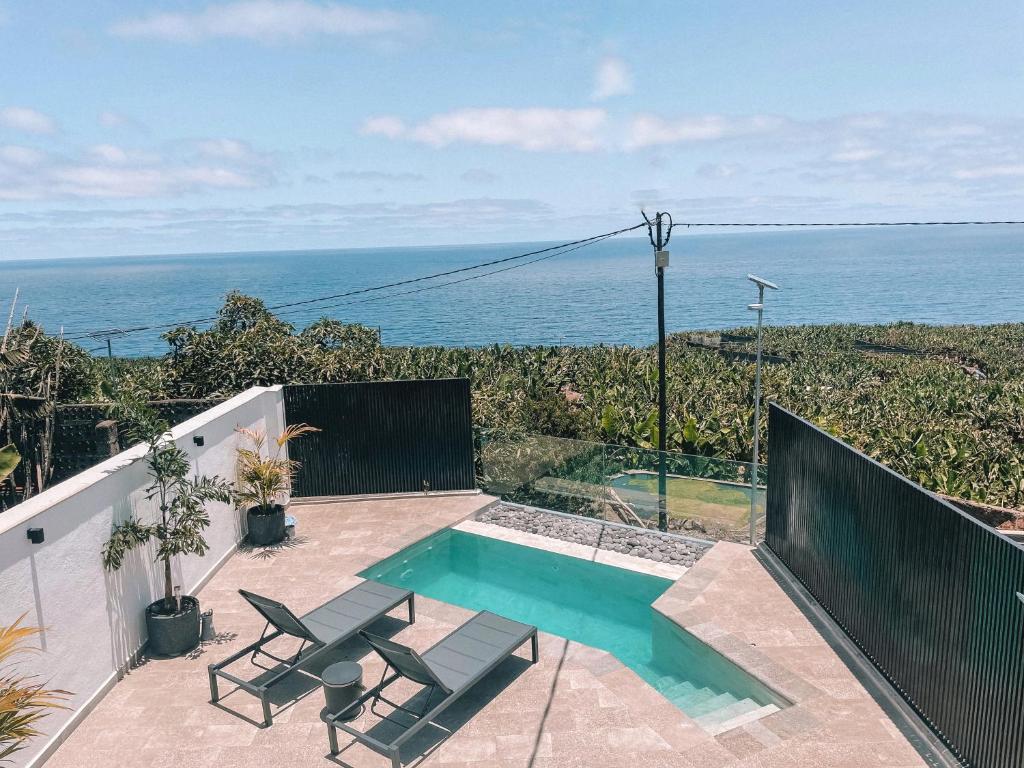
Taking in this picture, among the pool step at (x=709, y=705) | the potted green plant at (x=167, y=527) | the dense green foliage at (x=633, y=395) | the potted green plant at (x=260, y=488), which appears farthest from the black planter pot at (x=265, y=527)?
the pool step at (x=709, y=705)

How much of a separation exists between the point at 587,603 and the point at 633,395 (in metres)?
16.0

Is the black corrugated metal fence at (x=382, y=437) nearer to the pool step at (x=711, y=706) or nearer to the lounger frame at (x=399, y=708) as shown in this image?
the lounger frame at (x=399, y=708)

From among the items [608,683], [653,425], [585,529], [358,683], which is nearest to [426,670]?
[358,683]

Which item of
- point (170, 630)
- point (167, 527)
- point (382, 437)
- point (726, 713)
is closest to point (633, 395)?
point (382, 437)

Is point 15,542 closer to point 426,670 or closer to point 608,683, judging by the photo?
point 426,670

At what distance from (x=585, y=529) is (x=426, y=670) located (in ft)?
21.2

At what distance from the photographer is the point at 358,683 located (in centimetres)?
714

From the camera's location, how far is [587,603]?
422 inches

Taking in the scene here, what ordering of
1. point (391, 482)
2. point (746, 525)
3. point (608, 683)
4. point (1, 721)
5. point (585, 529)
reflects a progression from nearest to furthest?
point (1, 721) → point (608, 683) → point (746, 525) → point (585, 529) → point (391, 482)

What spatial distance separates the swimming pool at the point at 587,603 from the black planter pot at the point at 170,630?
8.70 feet

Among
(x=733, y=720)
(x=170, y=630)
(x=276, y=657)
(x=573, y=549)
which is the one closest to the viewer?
(x=733, y=720)

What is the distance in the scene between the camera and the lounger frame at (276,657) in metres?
7.04

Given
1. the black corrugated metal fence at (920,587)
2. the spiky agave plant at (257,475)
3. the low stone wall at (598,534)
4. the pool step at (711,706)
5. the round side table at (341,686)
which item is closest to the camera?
the black corrugated metal fence at (920,587)

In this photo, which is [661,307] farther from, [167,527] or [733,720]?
[167,527]
